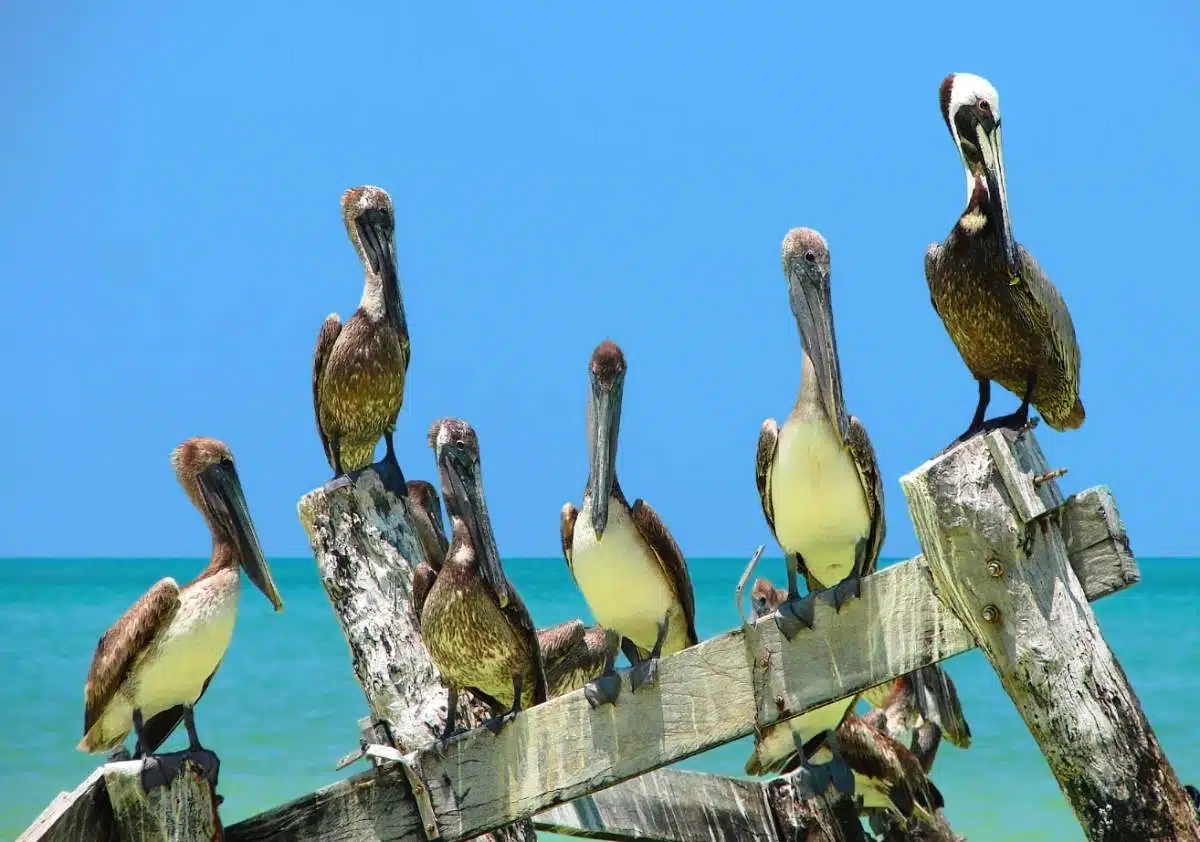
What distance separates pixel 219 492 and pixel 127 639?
64cm

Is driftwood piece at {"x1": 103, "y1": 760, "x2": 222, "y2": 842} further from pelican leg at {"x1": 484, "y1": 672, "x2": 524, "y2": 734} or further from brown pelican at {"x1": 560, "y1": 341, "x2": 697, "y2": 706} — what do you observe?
brown pelican at {"x1": 560, "y1": 341, "x2": 697, "y2": 706}

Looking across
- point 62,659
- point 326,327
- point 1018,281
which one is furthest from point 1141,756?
point 62,659

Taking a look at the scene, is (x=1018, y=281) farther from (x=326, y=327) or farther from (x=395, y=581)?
(x=326, y=327)

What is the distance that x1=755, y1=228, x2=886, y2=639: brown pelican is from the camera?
3971 mm

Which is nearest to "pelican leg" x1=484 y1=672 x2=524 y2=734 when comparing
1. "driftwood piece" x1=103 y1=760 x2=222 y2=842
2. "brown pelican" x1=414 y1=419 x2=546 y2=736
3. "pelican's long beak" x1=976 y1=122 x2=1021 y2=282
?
"brown pelican" x1=414 y1=419 x2=546 y2=736

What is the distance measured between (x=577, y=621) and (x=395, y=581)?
1.96 metres

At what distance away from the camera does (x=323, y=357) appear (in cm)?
601

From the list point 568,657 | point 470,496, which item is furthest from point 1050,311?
point 568,657

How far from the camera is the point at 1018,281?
4145 mm

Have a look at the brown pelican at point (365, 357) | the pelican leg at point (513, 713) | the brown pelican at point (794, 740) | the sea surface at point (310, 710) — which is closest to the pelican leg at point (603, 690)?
the pelican leg at point (513, 713)

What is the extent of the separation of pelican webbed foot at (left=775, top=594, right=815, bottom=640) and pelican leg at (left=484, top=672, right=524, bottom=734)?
2.50 feet

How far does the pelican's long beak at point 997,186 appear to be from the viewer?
13.3 ft

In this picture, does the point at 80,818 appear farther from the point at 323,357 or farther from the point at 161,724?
the point at 323,357

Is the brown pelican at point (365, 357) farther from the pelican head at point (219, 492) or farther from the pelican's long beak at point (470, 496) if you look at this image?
the pelican's long beak at point (470, 496)
